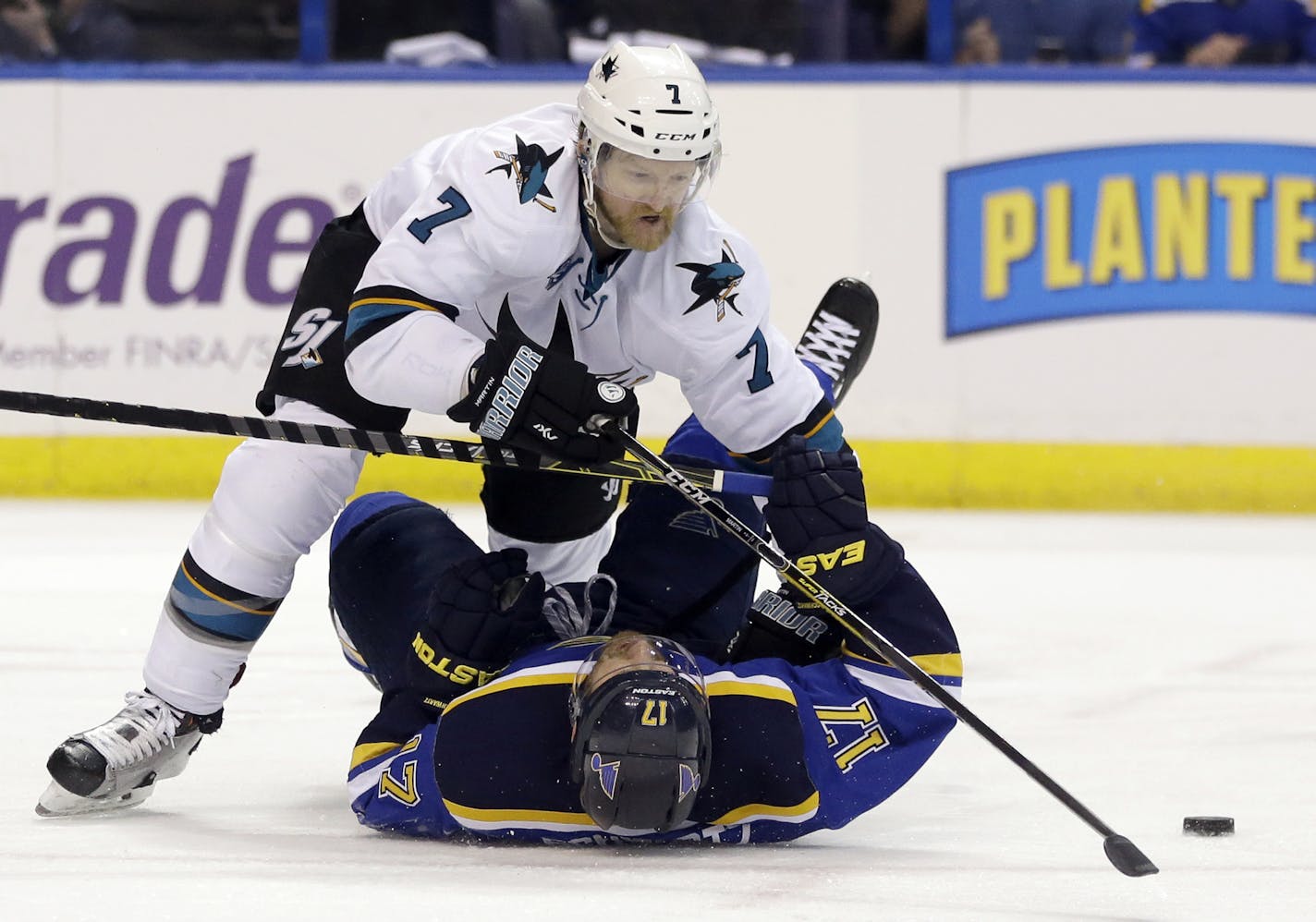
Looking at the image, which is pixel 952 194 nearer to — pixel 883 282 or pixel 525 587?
pixel 883 282

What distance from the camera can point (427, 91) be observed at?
19.8 ft

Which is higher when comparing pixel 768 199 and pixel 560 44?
pixel 560 44

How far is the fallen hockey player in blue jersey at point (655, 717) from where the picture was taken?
2248mm

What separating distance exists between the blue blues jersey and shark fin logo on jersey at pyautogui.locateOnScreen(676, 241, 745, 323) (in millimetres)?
511

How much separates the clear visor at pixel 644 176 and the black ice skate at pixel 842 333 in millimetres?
1122

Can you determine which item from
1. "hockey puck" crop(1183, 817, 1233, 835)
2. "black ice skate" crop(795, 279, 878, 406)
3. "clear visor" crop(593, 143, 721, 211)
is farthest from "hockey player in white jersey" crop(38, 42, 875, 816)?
"black ice skate" crop(795, 279, 878, 406)

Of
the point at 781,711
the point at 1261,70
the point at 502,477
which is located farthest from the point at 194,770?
the point at 1261,70

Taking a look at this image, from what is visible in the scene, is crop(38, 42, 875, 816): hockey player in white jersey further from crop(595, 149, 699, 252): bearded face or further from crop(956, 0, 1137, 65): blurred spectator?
crop(956, 0, 1137, 65): blurred spectator

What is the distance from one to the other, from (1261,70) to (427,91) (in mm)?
2484

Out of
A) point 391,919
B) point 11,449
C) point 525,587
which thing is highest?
point 525,587

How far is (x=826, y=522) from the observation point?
7.82 feet

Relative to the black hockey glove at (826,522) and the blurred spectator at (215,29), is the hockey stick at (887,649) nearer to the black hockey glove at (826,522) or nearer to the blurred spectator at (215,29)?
the black hockey glove at (826,522)

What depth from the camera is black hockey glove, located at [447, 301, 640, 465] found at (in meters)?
2.43

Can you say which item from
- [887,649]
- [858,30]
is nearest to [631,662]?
[887,649]
